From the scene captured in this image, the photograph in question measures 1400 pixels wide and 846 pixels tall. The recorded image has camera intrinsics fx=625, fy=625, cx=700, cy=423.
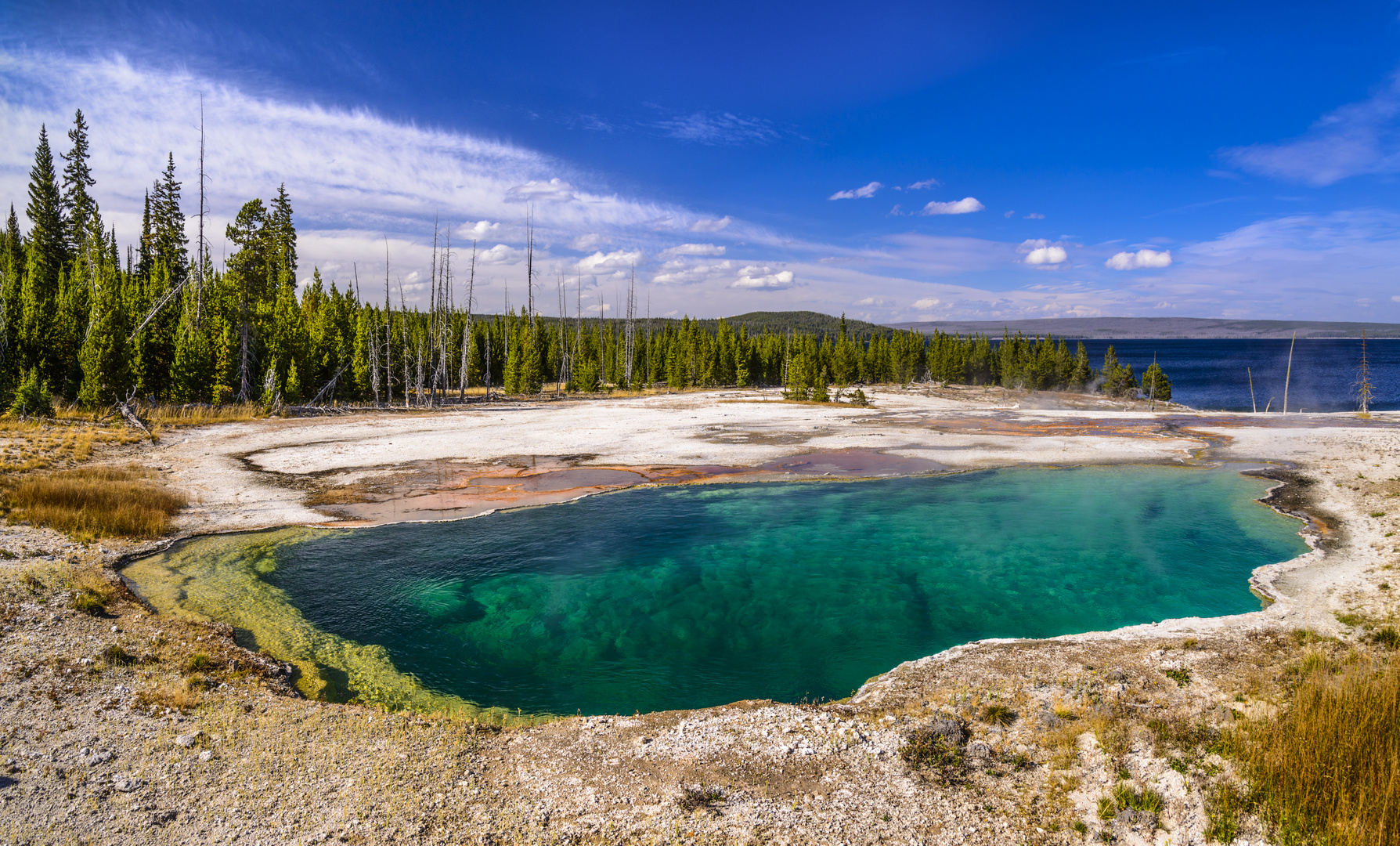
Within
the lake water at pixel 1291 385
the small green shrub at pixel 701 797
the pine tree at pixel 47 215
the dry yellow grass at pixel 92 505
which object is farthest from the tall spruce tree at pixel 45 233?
the lake water at pixel 1291 385

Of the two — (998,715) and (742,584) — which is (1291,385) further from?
(998,715)

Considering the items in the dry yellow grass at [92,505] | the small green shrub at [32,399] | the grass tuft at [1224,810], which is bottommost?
the grass tuft at [1224,810]

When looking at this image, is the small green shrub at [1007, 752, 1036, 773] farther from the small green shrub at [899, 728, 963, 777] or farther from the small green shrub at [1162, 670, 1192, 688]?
the small green shrub at [1162, 670, 1192, 688]

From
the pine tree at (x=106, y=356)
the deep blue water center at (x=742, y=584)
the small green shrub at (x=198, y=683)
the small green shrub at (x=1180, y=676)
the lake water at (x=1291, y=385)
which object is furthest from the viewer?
the lake water at (x=1291, y=385)

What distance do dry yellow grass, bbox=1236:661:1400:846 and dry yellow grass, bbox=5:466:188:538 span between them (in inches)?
777

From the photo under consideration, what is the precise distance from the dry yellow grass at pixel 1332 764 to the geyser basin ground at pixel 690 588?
4.87 metres

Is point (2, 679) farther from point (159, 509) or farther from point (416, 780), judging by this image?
point (159, 509)

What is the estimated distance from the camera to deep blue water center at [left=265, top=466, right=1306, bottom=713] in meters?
10.3

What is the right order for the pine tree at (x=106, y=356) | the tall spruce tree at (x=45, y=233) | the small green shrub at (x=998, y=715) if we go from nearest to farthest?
the small green shrub at (x=998, y=715)
the pine tree at (x=106, y=356)
the tall spruce tree at (x=45, y=233)

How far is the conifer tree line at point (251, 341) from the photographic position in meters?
30.3

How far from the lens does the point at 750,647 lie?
1114cm

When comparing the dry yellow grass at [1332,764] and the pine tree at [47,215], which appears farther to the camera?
the pine tree at [47,215]

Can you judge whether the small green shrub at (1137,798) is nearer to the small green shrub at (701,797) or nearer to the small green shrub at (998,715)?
the small green shrub at (998,715)

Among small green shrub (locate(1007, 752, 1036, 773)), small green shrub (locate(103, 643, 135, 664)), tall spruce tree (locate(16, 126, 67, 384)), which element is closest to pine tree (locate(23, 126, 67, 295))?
tall spruce tree (locate(16, 126, 67, 384))
